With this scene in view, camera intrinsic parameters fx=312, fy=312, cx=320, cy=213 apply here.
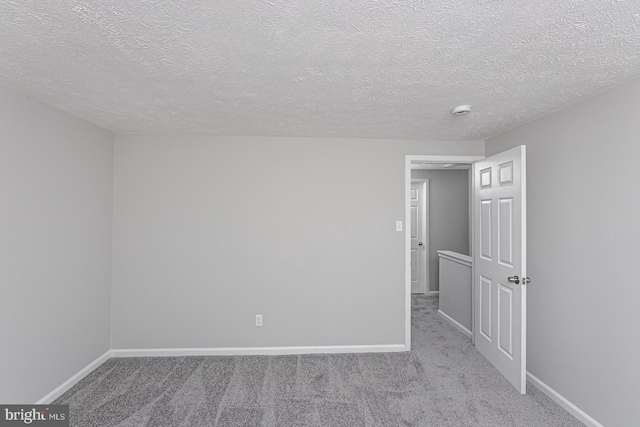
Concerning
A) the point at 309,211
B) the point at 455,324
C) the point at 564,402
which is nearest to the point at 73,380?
the point at 309,211

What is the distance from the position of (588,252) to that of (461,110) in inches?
52.7

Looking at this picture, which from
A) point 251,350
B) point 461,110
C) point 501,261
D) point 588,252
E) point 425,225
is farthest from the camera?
point 425,225

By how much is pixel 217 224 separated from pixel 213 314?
0.95 meters

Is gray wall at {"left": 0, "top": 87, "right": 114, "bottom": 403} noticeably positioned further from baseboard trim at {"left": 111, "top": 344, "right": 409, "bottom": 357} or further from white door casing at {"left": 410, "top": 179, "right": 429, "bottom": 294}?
white door casing at {"left": 410, "top": 179, "right": 429, "bottom": 294}

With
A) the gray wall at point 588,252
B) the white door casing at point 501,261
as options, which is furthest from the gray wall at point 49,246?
the gray wall at point 588,252

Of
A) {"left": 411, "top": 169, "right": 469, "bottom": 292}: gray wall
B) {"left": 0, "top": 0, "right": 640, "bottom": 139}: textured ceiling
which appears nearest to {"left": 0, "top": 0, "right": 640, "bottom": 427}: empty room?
{"left": 0, "top": 0, "right": 640, "bottom": 139}: textured ceiling

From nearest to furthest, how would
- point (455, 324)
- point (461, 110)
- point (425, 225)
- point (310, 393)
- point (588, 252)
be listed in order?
1. point (588, 252)
2. point (461, 110)
3. point (310, 393)
4. point (455, 324)
5. point (425, 225)

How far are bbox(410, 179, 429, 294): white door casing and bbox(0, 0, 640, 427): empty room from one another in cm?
149

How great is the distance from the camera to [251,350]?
329 cm

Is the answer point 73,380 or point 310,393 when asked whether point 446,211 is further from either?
point 73,380

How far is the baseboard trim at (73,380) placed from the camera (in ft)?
7.84

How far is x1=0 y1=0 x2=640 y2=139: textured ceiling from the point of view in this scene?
48.3 inches

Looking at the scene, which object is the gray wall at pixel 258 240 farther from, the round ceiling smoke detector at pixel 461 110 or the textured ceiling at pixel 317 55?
the round ceiling smoke detector at pixel 461 110

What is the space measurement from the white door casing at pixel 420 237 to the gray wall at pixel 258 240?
7.94 ft
